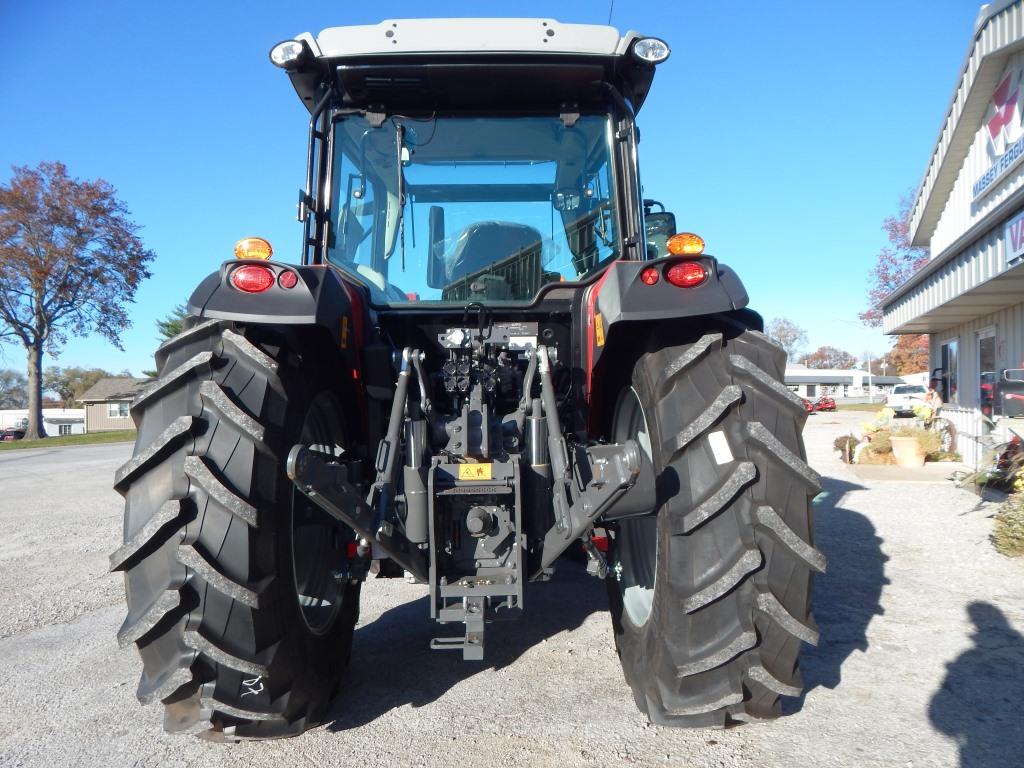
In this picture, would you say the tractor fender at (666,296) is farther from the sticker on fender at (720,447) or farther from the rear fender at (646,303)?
the sticker on fender at (720,447)

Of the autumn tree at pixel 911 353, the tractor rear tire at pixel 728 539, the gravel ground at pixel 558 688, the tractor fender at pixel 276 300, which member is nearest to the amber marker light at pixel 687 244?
the tractor rear tire at pixel 728 539

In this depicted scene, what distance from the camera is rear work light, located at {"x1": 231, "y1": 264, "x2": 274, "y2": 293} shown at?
225 centimetres

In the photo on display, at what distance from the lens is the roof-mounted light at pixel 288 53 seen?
2.85 metres

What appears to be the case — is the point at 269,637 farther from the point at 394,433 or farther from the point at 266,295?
the point at 266,295

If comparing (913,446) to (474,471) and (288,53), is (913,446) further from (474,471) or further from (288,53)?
(288,53)

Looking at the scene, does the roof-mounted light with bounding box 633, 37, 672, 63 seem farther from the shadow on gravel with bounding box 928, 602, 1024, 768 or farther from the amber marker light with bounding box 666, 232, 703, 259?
the shadow on gravel with bounding box 928, 602, 1024, 768

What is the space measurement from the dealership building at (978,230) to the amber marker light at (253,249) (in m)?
7.11

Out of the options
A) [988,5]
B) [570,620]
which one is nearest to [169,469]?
[570,620]

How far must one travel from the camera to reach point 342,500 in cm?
201

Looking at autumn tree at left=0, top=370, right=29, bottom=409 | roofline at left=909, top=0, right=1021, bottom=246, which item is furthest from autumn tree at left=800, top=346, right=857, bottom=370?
autumn tree at left=0, top=370, right=29, bottom=409

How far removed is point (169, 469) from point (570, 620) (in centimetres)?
243

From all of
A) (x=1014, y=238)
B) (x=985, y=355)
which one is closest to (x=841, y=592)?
(x=1014, y=238)

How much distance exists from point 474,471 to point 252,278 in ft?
3.39

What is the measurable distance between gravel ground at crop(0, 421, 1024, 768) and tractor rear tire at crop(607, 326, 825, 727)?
32 cm
